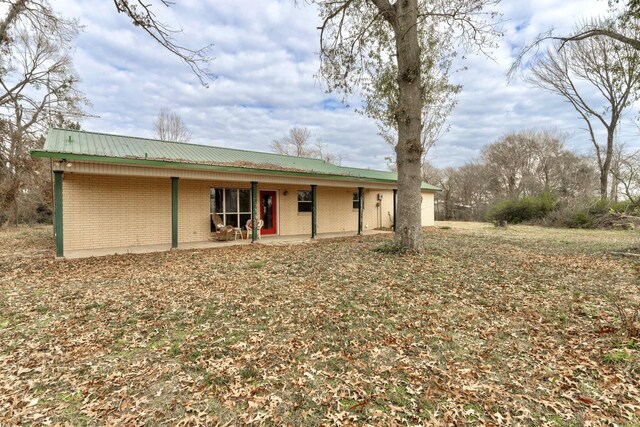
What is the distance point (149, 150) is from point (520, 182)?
31.9m

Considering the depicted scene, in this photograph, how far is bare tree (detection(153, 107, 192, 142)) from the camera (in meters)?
28.0

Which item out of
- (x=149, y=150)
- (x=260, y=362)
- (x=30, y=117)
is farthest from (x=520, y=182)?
(x=30, y=117)

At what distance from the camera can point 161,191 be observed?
10312 millimetres

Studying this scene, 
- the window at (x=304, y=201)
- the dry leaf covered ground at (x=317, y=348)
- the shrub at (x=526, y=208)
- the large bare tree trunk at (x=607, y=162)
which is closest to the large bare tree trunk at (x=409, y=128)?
the dry leaf covered ground at (x=317, y=348)

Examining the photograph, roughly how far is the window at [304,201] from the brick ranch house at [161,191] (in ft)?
0.15

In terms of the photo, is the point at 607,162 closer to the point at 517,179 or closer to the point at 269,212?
the point at 517,179

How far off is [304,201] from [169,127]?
68.2ft

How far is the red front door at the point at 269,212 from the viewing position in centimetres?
1284

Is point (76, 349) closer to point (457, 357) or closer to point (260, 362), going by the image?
point (260, 362)

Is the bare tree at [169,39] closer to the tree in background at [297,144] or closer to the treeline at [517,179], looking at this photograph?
the treeline at [517,179]

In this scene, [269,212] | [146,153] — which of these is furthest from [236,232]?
[146,153]

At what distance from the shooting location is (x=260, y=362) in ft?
10.1

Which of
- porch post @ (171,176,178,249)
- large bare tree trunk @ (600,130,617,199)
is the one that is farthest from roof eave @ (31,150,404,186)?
large bare tree trunk @ (600,130,617,199)

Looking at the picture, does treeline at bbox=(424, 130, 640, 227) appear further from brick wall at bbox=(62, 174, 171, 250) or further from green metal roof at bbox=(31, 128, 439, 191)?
brick wall at bbox=(62, 174, 171, 250)
